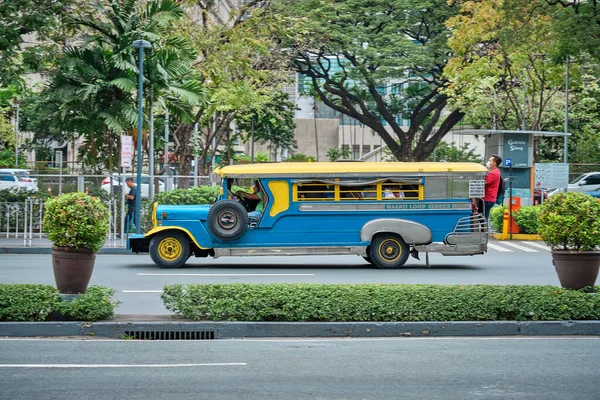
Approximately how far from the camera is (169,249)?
20.0 m

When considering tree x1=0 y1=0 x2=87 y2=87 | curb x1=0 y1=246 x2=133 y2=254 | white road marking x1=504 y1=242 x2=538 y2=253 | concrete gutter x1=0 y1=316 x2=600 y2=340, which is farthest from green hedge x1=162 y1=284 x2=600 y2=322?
tree x1=0 y1=0 x2=87 y2=87

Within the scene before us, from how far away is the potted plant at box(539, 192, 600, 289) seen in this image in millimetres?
12367

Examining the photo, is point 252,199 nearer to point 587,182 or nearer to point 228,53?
point 228,53

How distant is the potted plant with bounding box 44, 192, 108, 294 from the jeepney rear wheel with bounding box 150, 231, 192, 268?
25.9ft

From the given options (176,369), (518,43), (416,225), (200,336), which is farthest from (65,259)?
(518,43)

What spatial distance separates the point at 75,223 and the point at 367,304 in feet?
12.2

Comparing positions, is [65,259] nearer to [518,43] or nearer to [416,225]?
[416,225]

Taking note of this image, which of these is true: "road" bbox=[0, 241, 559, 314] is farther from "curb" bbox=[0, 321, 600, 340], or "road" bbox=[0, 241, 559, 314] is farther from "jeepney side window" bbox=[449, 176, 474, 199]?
"curb" bbox=[0, 321, 600, 340]

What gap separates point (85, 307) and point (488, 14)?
2788cm

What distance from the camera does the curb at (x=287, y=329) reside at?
1119 centimetres

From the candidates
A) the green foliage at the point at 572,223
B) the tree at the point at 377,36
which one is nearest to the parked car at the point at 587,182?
the tree at the point at 377,36

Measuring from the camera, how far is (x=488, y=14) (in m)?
36.2

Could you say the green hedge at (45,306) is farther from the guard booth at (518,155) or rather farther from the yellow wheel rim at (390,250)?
the guard booth at (518,155)

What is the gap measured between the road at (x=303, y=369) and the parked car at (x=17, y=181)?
1991cm
